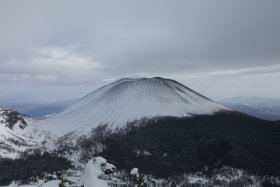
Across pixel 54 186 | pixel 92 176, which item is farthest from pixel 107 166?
pixel 54 186

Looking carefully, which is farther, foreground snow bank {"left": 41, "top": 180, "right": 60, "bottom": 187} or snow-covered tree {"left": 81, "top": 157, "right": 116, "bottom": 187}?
snow-covered tree {"left": 81, "top": 157, "right": 116, "bottom": 187}

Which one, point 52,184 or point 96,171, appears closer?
point 52,184

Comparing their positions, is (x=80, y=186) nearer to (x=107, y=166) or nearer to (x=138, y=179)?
(x=107, y=166)

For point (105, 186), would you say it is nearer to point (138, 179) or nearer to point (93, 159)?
point (93, 159)

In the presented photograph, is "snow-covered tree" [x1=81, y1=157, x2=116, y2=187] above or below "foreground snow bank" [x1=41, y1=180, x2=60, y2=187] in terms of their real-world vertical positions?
above

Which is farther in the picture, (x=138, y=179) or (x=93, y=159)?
(x=138, y=179)

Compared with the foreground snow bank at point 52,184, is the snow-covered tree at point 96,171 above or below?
above

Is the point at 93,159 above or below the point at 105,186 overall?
above

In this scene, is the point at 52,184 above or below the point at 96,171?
below

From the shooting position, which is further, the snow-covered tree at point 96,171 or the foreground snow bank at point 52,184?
the snow-covered tree at point 96,171
